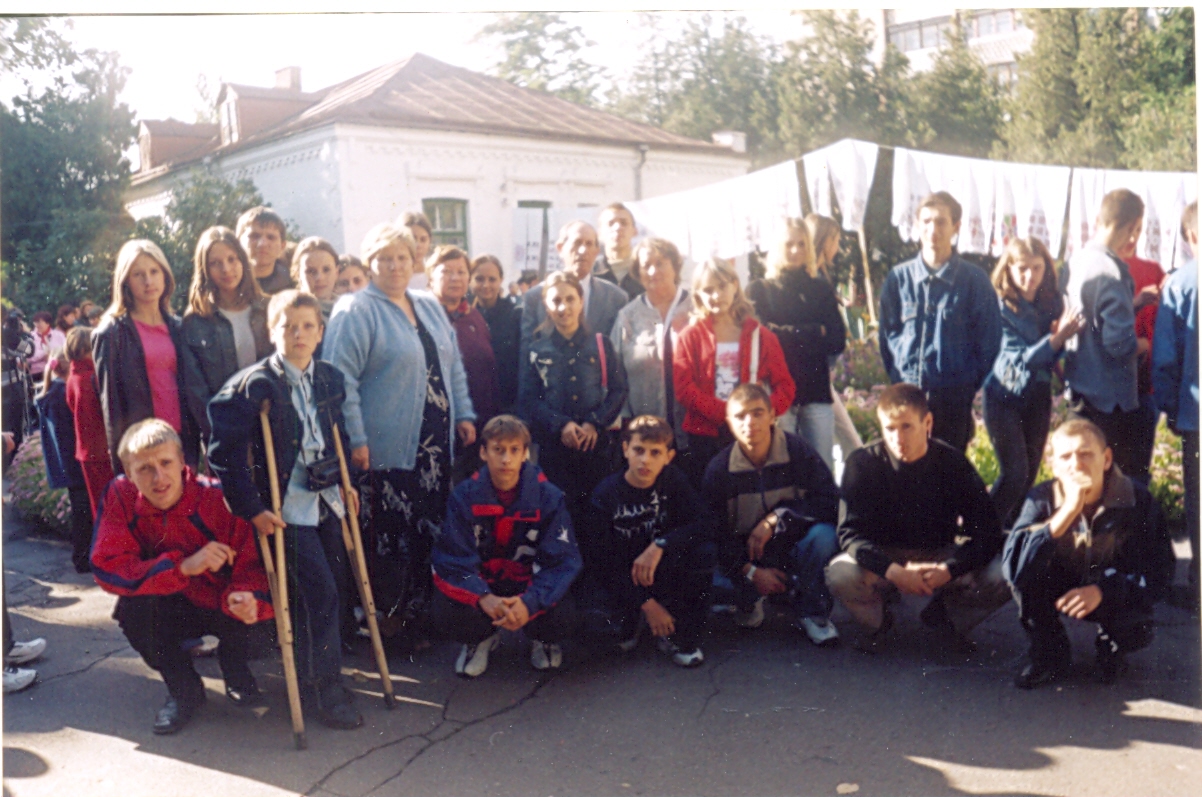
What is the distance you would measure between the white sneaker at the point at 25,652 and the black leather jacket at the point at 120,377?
2.62 feet

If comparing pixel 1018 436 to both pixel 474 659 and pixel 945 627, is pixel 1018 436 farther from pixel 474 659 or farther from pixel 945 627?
pixel 474 659

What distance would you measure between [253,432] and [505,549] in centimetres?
106

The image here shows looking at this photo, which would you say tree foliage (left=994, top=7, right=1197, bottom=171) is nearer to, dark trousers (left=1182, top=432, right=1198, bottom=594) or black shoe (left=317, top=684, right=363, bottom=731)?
dark trousers (left=1182, top=432, right=1198, bottom=594)

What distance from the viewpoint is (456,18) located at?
11.1 feet

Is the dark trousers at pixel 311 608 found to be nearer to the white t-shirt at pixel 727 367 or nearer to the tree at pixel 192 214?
the tree at pixel 192 214

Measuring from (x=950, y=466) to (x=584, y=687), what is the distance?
167cm

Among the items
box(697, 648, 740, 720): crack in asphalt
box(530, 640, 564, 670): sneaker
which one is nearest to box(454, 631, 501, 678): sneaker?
box(530, 640, 564, 670): sneaker

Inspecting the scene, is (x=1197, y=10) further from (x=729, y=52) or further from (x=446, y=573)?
(x=446, y=573)

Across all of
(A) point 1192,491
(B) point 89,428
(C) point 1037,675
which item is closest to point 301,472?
(B) point 89,428

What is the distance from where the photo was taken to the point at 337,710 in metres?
3.28

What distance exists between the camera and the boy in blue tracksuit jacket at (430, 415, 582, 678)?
145 inches

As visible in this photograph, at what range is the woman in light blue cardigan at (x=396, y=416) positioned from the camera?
3822 mm

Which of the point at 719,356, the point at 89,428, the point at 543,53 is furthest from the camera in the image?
the point at 719,356

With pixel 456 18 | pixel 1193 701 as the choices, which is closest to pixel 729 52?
pixel 456 18
